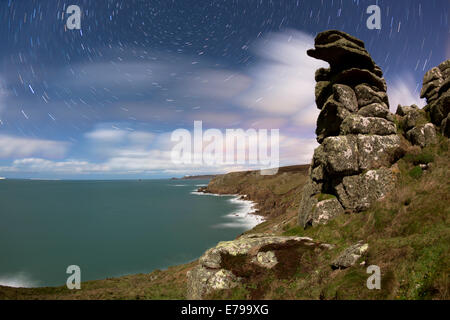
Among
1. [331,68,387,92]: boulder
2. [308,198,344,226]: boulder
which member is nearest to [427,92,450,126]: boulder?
[331,68,387,92]: boulder

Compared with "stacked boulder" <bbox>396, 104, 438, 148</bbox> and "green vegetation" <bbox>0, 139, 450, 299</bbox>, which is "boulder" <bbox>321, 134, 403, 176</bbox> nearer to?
"green vegetation" <bbox>0, 139, 450, 299</bbox>

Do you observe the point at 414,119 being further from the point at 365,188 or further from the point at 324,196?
the point at 324,196

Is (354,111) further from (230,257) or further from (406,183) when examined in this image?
(230,257)

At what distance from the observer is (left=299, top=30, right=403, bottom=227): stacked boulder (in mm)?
20016

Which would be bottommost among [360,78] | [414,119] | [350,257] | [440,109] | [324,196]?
[350,257]

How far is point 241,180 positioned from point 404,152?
171 meters

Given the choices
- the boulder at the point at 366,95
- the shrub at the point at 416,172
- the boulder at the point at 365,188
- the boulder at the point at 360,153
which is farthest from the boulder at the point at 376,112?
the boulder at the point at 365,188

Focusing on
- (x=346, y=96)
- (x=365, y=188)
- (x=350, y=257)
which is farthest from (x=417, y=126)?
(x=350, y=257)

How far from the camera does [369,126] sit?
22.0 m

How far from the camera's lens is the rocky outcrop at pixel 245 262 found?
13000 mm

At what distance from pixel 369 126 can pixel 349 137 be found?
233cm

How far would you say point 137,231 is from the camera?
247 feet

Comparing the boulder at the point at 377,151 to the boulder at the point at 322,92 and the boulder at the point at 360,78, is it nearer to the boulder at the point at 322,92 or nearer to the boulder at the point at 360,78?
the boulder at the point at 360,78
